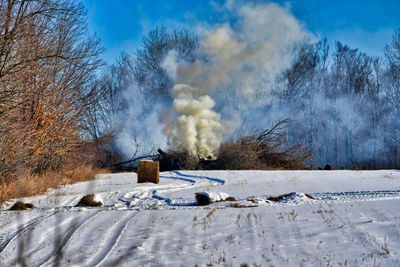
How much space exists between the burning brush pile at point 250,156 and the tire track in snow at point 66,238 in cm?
1730

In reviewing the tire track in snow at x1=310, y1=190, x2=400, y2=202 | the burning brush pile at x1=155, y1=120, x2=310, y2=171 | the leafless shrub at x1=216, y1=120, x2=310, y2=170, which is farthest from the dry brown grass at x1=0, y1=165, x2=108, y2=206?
the leafless shrub at x1=216, y1=120, x2=310, y2=170

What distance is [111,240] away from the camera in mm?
6094

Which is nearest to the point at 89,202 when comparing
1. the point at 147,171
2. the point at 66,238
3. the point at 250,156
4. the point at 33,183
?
the point at 33,183

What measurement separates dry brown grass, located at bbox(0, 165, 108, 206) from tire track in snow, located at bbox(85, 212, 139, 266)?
473cm

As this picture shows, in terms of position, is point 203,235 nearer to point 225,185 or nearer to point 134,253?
point 134,253

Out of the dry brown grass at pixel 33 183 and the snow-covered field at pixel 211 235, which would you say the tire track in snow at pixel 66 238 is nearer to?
the snow-covered field at pixel 211 235

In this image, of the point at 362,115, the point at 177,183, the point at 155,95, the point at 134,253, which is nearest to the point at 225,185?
the point at 177,183

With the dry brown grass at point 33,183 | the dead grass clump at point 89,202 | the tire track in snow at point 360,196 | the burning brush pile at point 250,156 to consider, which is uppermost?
the burning brush pile at point 250,156

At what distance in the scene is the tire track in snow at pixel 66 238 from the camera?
5.04 meters

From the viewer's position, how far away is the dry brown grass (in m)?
11.6

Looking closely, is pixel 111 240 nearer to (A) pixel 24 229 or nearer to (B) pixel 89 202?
(A) pixel 24 229

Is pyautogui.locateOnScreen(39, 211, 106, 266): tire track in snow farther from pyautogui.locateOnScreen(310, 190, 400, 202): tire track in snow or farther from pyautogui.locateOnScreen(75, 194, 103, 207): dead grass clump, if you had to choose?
pyautogui.locateOnScreen(310, 190, 400, 202): tire track in snow

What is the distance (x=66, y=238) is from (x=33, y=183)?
7702 millimetres

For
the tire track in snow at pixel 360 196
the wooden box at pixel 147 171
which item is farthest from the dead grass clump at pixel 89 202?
the tire track in snow at pixel 360 196
